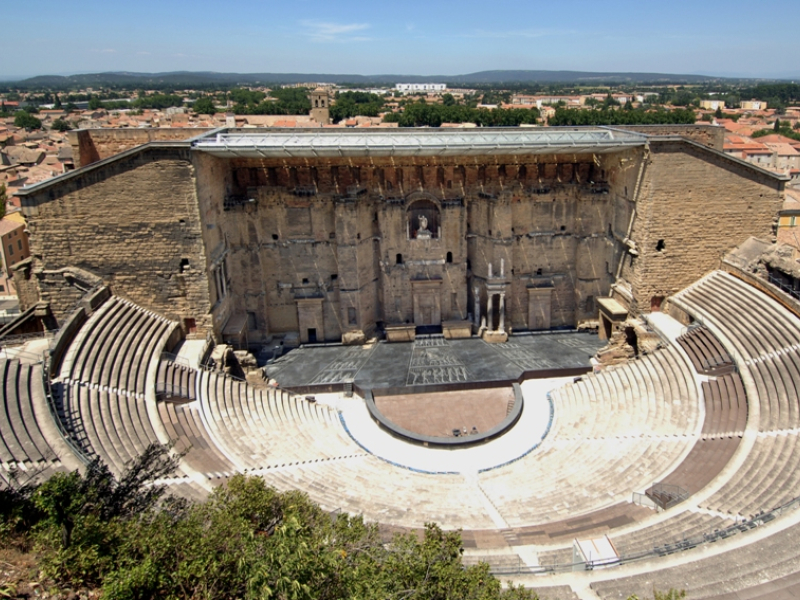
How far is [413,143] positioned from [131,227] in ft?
39.8

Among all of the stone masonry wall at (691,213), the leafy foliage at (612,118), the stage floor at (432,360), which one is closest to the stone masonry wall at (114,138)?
the stage floor at (432,360)

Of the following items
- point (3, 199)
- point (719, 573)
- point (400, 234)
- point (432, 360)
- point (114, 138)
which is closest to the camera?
point (719, 573)

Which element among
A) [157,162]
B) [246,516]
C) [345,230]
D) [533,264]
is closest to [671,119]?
[533,264]

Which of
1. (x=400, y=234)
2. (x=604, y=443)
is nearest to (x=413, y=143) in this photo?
(x=400, y=234)

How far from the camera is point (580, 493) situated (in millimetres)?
18109

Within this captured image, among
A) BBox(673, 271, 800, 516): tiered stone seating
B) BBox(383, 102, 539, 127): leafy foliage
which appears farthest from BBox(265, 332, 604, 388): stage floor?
BBox(383, 102, 539, 127): leafy foliage

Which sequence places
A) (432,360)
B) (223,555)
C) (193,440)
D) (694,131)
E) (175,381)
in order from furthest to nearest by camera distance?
(694,131), (432,360), (175,381), (193,440), (223,555)

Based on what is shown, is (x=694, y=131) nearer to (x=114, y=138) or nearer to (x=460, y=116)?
(x=114, y=138)

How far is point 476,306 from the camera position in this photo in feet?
100.0

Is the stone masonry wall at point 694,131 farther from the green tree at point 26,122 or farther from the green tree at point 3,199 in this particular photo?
the green tree at point 26,122

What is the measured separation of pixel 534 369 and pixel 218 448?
13600 mm

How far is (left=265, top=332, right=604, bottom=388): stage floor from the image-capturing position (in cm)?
2611

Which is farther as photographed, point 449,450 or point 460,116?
point 460,116

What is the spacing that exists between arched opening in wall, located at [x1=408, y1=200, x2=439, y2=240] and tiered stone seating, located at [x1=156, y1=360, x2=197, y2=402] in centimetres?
1249
